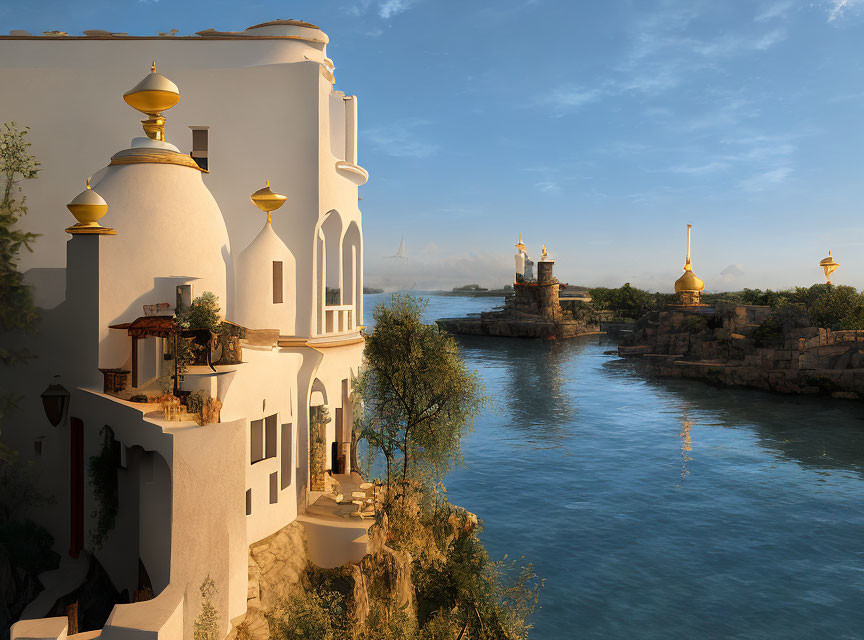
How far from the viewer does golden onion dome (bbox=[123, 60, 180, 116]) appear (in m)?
17.6

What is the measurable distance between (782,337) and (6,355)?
2673 inches

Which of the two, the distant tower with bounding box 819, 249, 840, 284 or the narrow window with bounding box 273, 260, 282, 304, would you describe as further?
the distant tower with bounding box 819, 249, 840, 284

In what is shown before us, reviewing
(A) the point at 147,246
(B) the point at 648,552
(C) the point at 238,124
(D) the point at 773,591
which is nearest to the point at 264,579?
(A) the point at 147,246

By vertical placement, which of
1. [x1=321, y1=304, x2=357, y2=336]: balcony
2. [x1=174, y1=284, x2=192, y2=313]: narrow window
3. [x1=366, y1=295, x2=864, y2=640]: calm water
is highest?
[x1=174, y1=284, x2=192, y2=313]: narrow window

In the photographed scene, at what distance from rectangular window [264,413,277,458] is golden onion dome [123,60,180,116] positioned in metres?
9.76

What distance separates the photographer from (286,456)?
61.8 feet

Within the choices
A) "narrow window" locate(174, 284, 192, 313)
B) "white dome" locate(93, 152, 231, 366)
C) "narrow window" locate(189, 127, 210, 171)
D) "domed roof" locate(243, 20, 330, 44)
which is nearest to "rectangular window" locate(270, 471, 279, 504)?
"white dome" locate(93, 152, 231, 366)

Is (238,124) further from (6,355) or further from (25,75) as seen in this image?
(6,355)

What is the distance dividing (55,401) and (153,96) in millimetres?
9252

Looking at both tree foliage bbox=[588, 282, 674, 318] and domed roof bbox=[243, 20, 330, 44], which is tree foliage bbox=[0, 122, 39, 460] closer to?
domed roof bbox=[243, 20, 330, 44]

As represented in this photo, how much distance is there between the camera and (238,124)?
856 inches

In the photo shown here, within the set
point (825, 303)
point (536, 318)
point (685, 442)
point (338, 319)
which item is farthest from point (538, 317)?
point (338, 319)

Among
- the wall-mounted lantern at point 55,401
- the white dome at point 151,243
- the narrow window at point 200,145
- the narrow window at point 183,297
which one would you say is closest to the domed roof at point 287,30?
the narrow window at point 200,145

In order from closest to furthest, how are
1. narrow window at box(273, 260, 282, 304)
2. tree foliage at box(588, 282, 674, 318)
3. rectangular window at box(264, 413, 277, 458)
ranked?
rectangular window at box(264, 413, 277, 458), narrow window at box(273, 260, 282, 304), tree foliage at box(588, 282, 674, 318)
